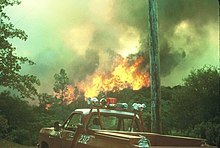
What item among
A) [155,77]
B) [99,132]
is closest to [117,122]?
[99,132]

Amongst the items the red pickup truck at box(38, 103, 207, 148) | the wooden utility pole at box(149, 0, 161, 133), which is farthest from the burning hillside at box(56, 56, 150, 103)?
the red pickup truck at box(38, 103, 207, 148)

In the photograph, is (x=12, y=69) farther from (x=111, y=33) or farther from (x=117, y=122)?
(x=117, y=122)

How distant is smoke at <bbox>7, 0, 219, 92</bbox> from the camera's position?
70.1ft

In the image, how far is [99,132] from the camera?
6836mm

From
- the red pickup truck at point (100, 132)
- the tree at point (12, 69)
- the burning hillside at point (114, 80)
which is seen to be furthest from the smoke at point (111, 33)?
the red pickup truck at point (100, 132)

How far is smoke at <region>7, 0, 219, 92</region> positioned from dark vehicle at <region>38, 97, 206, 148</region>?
1229 centimetres

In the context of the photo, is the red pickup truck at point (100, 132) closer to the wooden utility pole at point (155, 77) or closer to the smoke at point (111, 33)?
the wooden utility pole at point (155, 77)

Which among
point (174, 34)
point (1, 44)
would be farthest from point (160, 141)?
point (174, 34)

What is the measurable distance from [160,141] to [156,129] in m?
4.04

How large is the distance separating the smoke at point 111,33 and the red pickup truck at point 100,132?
1229cm

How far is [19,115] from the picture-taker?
63.4 ft

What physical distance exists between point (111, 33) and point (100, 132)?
50.1 ft

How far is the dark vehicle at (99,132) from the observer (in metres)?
6.86

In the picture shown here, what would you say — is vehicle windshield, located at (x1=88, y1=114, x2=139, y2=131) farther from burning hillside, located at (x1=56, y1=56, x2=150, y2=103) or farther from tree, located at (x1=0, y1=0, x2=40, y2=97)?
burning hillside, located at (x1=56, y1=56, x2=150, y2=103)
